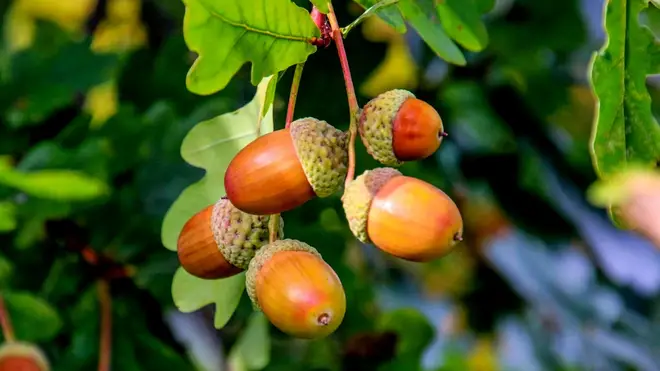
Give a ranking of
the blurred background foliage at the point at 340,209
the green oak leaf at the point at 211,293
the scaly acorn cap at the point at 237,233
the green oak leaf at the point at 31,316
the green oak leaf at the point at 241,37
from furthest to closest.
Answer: the blurred background foliage at the point at 340,209 < the green oak leaf at the point at 31,316 < the green oak leaf at the point at 211,293 < the scaly acorn cap at the point at 237,233 < the green oak leaf at the point at 241,37

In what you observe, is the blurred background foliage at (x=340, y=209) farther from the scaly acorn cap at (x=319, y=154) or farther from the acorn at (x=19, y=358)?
the scaly acorn cap at (x=319, y=154)

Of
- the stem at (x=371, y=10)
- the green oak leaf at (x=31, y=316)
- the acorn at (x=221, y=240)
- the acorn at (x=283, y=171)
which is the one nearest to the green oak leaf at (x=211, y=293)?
the acorn at (x=221, y=240)

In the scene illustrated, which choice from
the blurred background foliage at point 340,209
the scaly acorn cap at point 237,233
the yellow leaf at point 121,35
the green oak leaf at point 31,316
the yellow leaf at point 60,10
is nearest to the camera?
the scaly acorn cap at point 237,233

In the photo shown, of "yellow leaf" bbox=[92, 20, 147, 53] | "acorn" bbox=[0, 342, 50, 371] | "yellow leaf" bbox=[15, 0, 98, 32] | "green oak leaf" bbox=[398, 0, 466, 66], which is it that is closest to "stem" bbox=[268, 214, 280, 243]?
"green oak leaf" bbox=[398, 0, 466, 66]

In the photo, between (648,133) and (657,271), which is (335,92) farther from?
(657,271)

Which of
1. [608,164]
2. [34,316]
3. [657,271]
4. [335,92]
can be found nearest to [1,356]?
[34,316]

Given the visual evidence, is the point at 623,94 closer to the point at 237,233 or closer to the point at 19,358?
the point at 237,233

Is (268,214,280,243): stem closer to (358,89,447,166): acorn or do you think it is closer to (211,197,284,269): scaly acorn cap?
(211,197,284,269): scaly acorn cap
